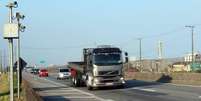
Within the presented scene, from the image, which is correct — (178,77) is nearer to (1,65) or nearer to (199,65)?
(199,65)

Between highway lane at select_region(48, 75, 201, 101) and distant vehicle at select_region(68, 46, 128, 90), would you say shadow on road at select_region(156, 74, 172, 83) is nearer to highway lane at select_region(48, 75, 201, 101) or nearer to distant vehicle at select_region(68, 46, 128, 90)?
distant vehicle at select_region(68, 46, 128, 90)

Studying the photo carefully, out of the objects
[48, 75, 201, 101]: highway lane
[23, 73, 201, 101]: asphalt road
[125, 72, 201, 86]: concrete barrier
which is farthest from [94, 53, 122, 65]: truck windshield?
[125, 72, 201, 86]: concrete barrier

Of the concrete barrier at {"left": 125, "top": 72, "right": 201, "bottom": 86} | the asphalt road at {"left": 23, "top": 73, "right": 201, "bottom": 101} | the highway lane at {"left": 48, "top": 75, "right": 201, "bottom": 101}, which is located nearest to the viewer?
the highway lane at {"left": 48, "top": 75, "right": 201, "bottom": 101}

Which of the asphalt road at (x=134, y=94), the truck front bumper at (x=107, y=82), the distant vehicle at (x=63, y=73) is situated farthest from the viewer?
the distant vehicle at (x=63, y=73)

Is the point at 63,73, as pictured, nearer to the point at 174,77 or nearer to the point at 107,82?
the point at 174,77

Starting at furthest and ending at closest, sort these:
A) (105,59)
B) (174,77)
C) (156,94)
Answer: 1. (174,77)
2. (105,59)
3. (156,94)

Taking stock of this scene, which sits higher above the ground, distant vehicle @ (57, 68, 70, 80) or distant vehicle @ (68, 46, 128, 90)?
distant vehicle @ (68, 46, 128, 90)

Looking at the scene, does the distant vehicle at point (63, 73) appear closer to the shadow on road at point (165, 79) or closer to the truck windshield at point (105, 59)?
the shadow on road at point (165, 79)

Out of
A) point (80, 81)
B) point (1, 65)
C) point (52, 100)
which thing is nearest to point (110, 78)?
point (80, 81)

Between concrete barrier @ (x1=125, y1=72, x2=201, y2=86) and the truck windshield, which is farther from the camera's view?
concrete barrier @ (x1=125, y1=72, x2=201, y2=86)

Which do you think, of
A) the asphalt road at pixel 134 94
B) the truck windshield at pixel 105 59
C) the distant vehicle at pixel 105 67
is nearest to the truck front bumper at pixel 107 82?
the distant vehicle at pixel 105 67

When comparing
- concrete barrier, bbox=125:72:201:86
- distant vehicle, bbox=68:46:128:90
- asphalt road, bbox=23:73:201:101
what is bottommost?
asphalt road, bbox=23:73:201:101

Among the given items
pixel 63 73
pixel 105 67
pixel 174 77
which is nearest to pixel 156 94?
pixel 105 67

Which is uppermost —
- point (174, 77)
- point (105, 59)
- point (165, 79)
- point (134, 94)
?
point (105, 59)
